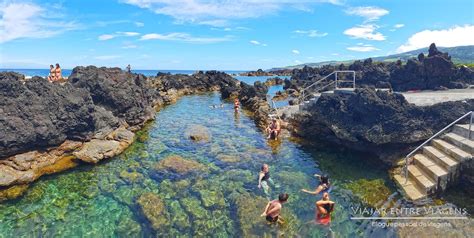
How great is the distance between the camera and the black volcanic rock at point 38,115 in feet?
51.3

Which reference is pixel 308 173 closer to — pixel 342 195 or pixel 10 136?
pixel 342 195

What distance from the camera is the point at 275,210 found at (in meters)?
11.2

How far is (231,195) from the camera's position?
14.0 metres

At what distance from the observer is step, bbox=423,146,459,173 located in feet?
39.0

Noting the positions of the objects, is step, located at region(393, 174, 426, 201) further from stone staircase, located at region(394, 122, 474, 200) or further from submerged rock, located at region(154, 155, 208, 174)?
submerged rock, located at region(154, 155, 208, 174)

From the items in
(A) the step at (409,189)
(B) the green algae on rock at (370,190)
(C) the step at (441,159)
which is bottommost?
(B) the green algae on rock at (370,190)

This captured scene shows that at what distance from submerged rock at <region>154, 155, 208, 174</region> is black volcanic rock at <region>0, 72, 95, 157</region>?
5.86m

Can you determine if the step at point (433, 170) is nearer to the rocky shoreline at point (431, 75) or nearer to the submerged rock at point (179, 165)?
the submerged rock at point (179, 165)

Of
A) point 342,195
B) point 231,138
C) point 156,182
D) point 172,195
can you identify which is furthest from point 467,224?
point 231,138

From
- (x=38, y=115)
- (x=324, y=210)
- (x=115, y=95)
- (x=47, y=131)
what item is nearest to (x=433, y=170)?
(x=324, y=210)

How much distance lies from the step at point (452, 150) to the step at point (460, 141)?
149mm

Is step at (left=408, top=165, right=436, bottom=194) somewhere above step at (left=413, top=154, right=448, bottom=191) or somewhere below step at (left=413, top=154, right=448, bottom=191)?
below

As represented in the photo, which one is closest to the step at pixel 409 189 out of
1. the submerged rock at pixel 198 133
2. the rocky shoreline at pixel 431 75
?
the submerged rock at pixel 198 133

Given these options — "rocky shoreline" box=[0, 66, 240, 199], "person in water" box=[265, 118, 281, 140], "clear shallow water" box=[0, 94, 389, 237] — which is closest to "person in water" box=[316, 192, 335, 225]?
"clear shallow water" box=[0, 94, 389, 237]
